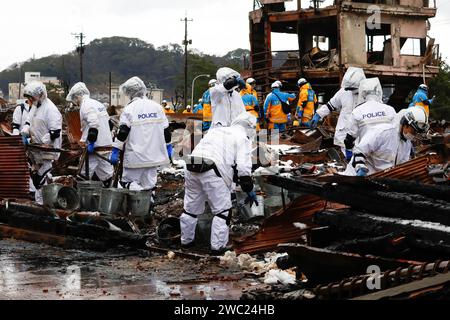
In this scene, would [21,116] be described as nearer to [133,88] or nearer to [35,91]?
[35,91]

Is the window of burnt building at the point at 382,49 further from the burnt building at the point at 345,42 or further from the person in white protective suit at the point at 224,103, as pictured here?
the person in white protective suit at the point at 224,103

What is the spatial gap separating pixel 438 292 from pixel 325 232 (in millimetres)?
2041

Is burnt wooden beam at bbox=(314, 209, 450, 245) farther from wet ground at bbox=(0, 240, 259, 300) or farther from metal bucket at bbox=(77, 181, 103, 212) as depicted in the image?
metal bucket at bbox=(77, 181, 103, 212)

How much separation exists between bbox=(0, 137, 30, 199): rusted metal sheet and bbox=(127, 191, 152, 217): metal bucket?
227 cm

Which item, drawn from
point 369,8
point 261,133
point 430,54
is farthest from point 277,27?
point 261,133

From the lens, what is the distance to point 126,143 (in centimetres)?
1162

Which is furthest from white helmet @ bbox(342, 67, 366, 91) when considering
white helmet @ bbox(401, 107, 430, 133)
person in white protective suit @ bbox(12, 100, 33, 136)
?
person in white protective suit @ bbox(12, 100, 33, 136)

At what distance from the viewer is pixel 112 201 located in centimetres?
1049

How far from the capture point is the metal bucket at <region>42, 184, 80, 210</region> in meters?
11.1

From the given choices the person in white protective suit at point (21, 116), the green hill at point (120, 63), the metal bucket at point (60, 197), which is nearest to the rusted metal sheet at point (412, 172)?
the metal bucket at point (60, 197)

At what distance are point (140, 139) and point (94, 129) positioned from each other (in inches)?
58.9

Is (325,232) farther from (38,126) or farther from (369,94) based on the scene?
(38,126)

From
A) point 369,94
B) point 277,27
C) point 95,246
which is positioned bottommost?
point 95,246

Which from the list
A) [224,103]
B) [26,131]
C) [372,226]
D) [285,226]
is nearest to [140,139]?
[26,131]
